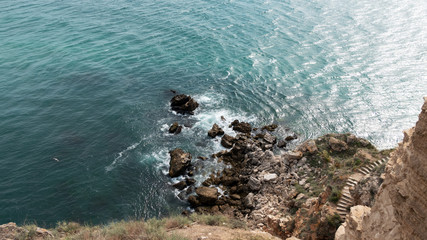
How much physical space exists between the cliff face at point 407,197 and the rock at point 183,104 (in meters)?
31.3

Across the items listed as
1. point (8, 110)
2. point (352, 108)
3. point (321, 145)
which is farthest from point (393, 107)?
point (8, 110)

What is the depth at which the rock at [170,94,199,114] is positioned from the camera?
42.6 m

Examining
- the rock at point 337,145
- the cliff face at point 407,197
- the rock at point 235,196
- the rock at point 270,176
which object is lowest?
the rock at point 235,196

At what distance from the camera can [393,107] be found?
138 ft

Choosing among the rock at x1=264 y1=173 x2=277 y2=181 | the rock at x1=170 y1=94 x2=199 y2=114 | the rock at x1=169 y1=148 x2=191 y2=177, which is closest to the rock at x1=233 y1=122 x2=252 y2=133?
the rock at x1=170 y1=94 x2=199 y2=114

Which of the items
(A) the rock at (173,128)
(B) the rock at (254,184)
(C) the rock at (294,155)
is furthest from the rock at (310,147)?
(A) the rock at (173,128)

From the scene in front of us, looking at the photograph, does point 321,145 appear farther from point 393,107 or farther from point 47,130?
point 47,130

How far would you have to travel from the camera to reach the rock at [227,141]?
3681 cm

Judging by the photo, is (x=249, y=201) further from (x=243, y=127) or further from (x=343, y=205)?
(x=243, y=127)

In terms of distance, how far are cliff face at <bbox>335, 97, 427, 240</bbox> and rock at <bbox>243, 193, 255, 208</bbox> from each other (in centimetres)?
1600

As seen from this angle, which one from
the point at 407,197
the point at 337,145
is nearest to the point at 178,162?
the point at 337,145

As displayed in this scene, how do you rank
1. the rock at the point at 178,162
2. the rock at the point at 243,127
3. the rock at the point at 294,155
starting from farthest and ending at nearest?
the rock at the point at 243,127, the rock at the point at 178,162, the rock at the point at 294,155

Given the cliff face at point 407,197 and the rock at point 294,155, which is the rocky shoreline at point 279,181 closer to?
the rock at point 294,155

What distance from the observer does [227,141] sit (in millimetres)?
37062
